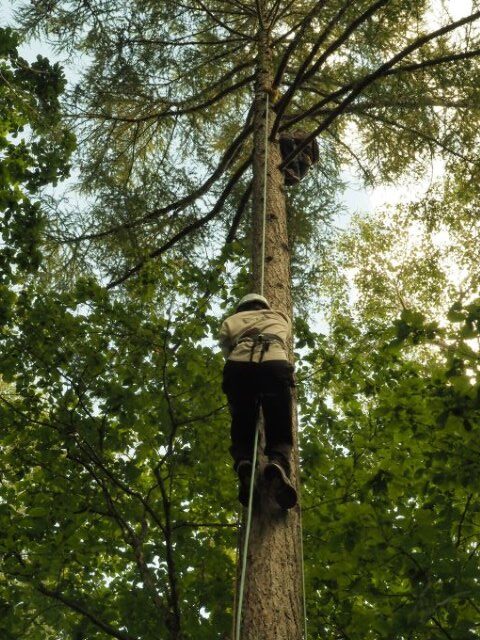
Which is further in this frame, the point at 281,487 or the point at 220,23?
the point at 220,23

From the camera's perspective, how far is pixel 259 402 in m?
3.63

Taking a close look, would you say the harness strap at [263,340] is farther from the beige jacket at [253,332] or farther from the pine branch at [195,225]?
the pine branch at [195,225]

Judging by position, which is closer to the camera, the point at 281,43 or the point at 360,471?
the point at 360,471

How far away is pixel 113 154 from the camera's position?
8375 millimetres

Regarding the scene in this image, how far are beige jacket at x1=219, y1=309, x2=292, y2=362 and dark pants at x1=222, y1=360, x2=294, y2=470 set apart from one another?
0.05 metres

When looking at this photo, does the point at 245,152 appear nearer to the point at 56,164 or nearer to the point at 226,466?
the point at 56,164

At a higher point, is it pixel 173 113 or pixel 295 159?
pixel 173 113

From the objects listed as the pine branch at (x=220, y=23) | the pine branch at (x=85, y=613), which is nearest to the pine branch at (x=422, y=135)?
the pine branch at (x=220, y=23)

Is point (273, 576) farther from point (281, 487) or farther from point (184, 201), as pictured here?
point (184, 201)

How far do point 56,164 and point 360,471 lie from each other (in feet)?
11.2

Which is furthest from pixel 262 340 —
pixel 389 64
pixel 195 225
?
pixel 195 225

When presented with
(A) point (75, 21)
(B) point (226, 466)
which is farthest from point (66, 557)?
(A) point (75, 21)

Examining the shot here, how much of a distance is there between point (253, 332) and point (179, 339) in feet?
5.32

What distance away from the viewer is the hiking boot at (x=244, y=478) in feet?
11.1
